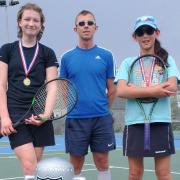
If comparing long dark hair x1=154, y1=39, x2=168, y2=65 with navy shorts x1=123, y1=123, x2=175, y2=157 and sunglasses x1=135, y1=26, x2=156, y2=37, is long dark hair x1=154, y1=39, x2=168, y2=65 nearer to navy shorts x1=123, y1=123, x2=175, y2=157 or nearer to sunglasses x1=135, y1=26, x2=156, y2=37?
sunglasses x1=135, y1=26, x2=156, y2=37

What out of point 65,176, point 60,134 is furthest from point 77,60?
point 60,134

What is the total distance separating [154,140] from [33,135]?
0.97m

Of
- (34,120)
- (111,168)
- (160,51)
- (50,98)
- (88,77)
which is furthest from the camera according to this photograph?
(111,168)

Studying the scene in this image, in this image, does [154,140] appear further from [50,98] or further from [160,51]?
[50,98]

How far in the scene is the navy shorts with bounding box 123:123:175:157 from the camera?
173 inches

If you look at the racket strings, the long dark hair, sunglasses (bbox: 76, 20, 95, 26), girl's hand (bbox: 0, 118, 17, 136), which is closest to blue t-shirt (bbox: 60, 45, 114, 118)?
sunglasses (bbox: 76, 20, 95, 26)

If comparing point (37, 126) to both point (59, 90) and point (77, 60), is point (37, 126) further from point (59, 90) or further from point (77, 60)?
point (77, 60)

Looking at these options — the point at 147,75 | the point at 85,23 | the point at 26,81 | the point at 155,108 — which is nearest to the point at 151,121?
the point at 155,108

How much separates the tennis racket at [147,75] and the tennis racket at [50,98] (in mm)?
490

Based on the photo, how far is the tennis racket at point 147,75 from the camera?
4359 mm

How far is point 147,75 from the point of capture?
4.41 metres

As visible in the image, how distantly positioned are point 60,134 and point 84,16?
10.9 m

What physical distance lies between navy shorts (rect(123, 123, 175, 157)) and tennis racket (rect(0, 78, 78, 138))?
0.55 meters

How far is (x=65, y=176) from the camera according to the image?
3301 mm
